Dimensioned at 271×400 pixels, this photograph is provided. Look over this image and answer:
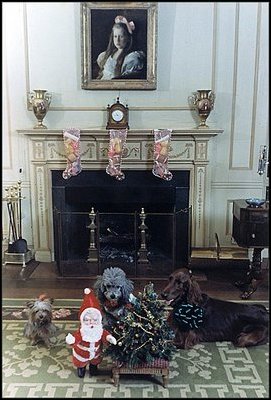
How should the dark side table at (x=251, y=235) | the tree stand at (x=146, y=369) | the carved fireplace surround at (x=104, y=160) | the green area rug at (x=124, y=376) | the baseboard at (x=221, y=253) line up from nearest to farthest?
the green area rug at (x=124, y=376)
the tree stand at (x=146, y=369)
the dark side table at (x=251, y=235)
the baseboard at (x=221, y=253)
the carved fireplace surround at (x=104, y=160)

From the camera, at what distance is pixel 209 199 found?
2408 mm

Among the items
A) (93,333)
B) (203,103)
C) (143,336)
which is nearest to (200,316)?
(143,336)

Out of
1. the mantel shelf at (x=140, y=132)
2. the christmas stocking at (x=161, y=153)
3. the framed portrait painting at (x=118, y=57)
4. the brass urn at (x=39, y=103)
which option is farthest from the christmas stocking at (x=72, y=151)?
the christmas stocking at (x=161, y=153)

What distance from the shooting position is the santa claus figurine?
49.0 inches

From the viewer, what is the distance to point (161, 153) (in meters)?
2.27

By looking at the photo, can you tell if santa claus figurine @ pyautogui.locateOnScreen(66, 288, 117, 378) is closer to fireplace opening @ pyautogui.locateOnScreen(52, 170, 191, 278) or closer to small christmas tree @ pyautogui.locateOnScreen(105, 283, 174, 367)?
small christmas tree @ pyautogui.locateOnScreen(105, 283, 174, 367)

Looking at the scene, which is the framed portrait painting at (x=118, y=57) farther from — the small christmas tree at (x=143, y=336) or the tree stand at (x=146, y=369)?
the tree stand at (x=146, y=369)

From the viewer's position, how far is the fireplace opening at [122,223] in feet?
7.39

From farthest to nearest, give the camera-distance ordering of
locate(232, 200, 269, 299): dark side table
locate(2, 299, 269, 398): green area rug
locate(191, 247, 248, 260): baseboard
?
locate(191, 247, 248, 260): baseboard, locate(232, 200, 269, 299): dark side table, locate(2, 299, 269, 398): green area rug

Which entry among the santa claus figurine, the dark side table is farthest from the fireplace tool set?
the dark side table

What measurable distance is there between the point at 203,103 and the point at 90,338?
1.43m

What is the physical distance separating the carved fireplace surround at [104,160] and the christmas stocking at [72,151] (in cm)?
5

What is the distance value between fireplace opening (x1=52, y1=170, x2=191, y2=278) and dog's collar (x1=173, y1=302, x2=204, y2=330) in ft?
2.40

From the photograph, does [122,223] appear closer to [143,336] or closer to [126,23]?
[126,23]
